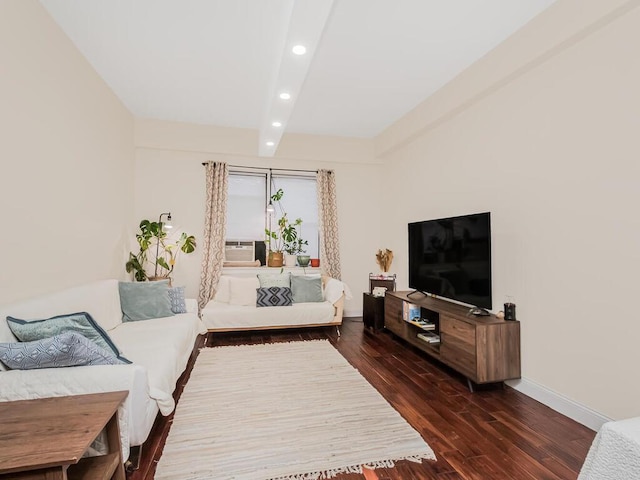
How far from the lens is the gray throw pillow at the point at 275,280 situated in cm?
469

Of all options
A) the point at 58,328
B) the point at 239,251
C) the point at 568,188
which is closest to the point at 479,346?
the point at 568,188

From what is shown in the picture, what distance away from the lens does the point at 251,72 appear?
11.1 ft

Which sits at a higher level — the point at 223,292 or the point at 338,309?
the point at 223,292

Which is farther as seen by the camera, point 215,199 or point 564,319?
point 215,199

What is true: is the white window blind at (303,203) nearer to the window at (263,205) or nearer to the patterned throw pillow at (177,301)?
the window at (263,205)

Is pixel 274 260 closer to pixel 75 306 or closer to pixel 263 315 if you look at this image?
pixel 263 315

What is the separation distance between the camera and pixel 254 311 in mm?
4277

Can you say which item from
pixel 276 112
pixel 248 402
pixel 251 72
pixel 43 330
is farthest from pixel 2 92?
pixel 248 402

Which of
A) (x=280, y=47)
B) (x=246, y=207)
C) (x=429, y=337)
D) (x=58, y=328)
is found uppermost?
(x=280, y=47)

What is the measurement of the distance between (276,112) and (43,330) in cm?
291

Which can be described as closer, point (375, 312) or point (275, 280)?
point (375, 312)

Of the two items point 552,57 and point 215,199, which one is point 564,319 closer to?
point 552,57

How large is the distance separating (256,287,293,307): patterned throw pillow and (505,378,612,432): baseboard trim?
2.71 metres

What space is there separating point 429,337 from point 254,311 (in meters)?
2.20
